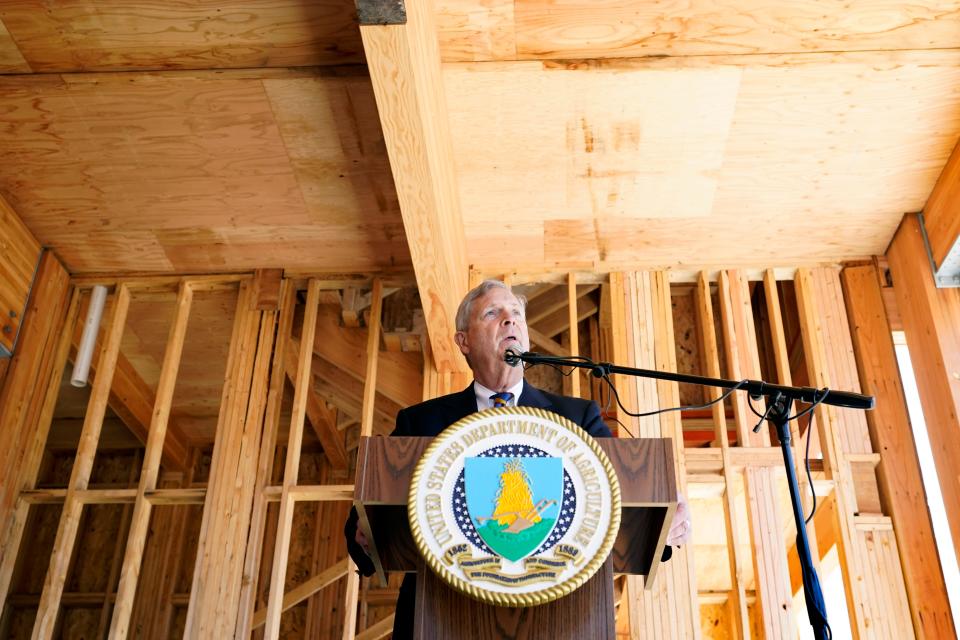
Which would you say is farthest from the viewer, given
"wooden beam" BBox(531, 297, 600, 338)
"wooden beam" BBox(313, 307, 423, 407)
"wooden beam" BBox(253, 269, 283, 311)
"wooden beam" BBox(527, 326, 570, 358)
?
"wooden beam" BBox(531, 297, 600, 338)

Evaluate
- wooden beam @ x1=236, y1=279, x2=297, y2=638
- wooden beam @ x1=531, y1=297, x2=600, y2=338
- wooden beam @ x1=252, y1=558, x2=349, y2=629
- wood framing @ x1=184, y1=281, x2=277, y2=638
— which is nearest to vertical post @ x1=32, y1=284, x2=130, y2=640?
wood framing @ x1=184, y1=281, x2=277, y2=638

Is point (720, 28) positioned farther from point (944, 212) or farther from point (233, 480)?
point (233, 480)

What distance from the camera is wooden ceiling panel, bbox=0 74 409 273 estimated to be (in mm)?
3908

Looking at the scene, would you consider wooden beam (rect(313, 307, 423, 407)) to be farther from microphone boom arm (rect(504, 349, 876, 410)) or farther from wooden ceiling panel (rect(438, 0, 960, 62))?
microphone boom arm (rect(504, 349, 876, 410))

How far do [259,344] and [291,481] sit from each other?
848 millimetres

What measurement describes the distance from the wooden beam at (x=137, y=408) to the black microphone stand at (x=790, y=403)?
4.83 meters

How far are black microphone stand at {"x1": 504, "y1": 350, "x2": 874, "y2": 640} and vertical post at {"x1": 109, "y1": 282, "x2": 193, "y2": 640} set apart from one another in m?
3.18

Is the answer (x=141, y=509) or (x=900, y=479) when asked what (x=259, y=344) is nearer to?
(x=141, y=509)

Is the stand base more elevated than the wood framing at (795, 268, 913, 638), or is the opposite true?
the wood framing at (795, 268, 913, 638)

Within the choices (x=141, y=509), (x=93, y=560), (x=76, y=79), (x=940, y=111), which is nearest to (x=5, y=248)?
(x=76, y=79)

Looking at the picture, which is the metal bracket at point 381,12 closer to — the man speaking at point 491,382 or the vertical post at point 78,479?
the man speaking at point 491,382

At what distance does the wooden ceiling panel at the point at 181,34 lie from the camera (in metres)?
3.47

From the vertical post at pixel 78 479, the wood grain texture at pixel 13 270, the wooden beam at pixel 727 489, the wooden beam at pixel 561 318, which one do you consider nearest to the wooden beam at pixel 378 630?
the vertical post at pixel 78 479

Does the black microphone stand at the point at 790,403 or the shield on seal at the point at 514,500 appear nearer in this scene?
the shield on seal at the point at 514,500
